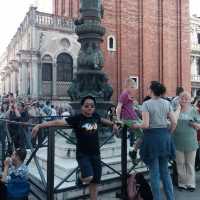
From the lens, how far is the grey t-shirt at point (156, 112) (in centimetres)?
446

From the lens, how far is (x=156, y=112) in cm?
447

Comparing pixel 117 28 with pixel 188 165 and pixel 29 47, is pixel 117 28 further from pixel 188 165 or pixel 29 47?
pixel 188 165

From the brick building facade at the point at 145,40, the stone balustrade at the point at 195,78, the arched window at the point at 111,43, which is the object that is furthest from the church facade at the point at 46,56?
the stone balustrade at the point at 195,78

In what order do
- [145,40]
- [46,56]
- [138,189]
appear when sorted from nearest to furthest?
[138,189]
[46,56]
[145,40]

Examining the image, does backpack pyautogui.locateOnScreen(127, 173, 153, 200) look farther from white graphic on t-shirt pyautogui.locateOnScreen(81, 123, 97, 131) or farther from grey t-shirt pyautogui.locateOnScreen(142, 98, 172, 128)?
white graphic on t-shirt pyautogui.locateOnScreen(81, 123, 97, 131)

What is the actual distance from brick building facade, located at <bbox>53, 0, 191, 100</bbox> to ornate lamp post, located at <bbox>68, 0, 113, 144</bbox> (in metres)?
18.4

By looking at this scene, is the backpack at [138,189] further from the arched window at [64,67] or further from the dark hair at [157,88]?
the arched window at [64,67]

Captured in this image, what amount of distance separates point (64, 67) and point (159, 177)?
1779 cm

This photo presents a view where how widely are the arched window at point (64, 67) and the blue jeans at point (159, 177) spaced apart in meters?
17.3

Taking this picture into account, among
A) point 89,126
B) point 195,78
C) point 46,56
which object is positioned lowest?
point 89,126

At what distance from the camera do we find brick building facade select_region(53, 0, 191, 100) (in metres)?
25.2

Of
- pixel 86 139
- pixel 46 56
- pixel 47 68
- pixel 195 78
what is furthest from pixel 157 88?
pixel 195 78

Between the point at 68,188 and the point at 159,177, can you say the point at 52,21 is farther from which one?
the point at 159,177

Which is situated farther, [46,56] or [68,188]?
[46,56]
